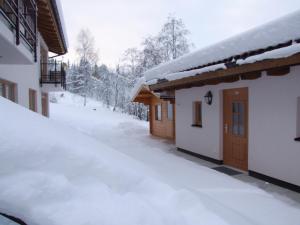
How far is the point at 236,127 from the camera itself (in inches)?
302

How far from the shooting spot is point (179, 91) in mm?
10555

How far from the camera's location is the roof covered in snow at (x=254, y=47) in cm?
524

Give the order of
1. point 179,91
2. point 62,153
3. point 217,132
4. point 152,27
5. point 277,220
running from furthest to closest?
point 152,27 → point 179,91 → point 217,132 → point 277,220 → point 62,153

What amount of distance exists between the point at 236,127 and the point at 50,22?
7.33 meters

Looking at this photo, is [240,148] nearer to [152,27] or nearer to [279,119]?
[279,119]

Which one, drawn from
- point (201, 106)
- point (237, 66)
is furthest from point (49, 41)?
point (237, 66)

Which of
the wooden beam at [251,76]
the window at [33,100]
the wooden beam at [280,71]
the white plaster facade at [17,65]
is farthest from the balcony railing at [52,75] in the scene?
the wooden beam at [280,71]

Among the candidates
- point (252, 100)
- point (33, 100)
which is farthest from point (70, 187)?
point (33, 100)

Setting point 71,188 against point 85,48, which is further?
point 85,48

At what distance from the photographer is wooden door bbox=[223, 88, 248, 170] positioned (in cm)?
727

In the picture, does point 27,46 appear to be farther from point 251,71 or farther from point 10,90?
point 251,71

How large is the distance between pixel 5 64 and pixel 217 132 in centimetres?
617

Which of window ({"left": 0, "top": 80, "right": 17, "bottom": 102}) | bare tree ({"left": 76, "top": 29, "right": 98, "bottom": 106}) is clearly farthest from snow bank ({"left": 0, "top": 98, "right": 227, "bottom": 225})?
bare tree ({"left": 76, "top": 29, "right": 98, "bottom": 106})

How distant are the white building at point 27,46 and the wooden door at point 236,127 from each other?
536cm
